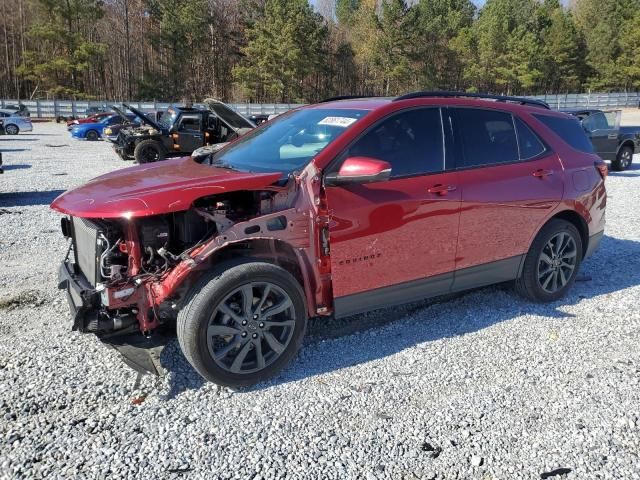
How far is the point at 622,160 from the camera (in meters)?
14.8

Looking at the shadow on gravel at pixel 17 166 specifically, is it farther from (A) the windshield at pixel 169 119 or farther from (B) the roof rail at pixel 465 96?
(B) the roof rail at pixel 465 96

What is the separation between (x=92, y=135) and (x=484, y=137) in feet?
86.4

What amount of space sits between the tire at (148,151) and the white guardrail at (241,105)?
19.7 metres

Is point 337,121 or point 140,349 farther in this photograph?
point 337,121

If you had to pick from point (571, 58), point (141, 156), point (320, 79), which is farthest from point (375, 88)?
point (141, 156)

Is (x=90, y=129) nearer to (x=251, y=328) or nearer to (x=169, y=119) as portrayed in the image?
(x=169, y=119)

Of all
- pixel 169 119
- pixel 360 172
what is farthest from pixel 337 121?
pixel 169 119

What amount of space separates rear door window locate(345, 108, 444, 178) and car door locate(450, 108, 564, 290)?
21 centimetres

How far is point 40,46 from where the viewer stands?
53906 mm

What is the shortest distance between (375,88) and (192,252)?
214 ft

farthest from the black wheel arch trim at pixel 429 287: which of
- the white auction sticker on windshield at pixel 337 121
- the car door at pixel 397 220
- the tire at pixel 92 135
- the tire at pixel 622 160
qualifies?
the tire at pixel 92 135

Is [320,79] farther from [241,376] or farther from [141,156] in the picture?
[241,376]

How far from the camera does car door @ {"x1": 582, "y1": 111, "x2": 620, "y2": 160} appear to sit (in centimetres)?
1454

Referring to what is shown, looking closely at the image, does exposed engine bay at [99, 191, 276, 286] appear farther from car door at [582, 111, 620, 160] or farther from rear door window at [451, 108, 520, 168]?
car door at [582, 111, 620, 160]
